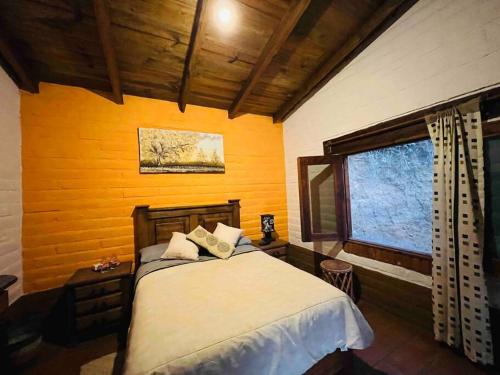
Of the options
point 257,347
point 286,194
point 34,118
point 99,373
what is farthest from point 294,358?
point 34,118

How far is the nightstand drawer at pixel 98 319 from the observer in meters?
2.01

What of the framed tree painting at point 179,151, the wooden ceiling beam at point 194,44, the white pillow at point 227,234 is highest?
the wooden ceiling beam at point 194,44

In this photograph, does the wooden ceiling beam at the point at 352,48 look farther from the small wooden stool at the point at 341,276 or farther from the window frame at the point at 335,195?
the small wooden stool at the point at 341,276

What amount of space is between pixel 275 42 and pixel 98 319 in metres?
3.46

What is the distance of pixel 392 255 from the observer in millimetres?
2291

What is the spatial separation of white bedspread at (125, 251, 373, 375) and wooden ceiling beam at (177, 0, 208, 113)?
7.70ft

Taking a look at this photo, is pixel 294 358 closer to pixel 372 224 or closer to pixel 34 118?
pixel 372 224

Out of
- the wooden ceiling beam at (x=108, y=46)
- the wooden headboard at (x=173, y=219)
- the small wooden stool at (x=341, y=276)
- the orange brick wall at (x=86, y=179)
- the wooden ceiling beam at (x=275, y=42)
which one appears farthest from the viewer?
the wooden headboard at (x=173, y=219)

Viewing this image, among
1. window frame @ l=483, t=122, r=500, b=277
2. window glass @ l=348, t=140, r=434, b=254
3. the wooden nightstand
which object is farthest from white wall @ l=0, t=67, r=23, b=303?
window frame @ l=483, t=122, r=500, b=277

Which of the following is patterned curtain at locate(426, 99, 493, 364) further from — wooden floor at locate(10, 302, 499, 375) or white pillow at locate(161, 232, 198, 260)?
white pillow at locate(161, 232, 198, 260)

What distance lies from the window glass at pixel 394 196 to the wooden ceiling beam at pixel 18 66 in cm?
387

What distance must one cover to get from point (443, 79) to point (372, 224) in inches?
67.9

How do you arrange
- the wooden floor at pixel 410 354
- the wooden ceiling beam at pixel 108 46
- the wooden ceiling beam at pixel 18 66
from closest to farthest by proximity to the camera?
the wooden floor at pixel 410 354 < the wooden ceiling beam at pixel 108 46 < the wooden ceiling beam at pixel 18 66

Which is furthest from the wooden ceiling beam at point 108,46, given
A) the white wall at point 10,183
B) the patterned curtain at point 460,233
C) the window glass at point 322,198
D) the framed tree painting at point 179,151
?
the patterned curtain at point 460,233
